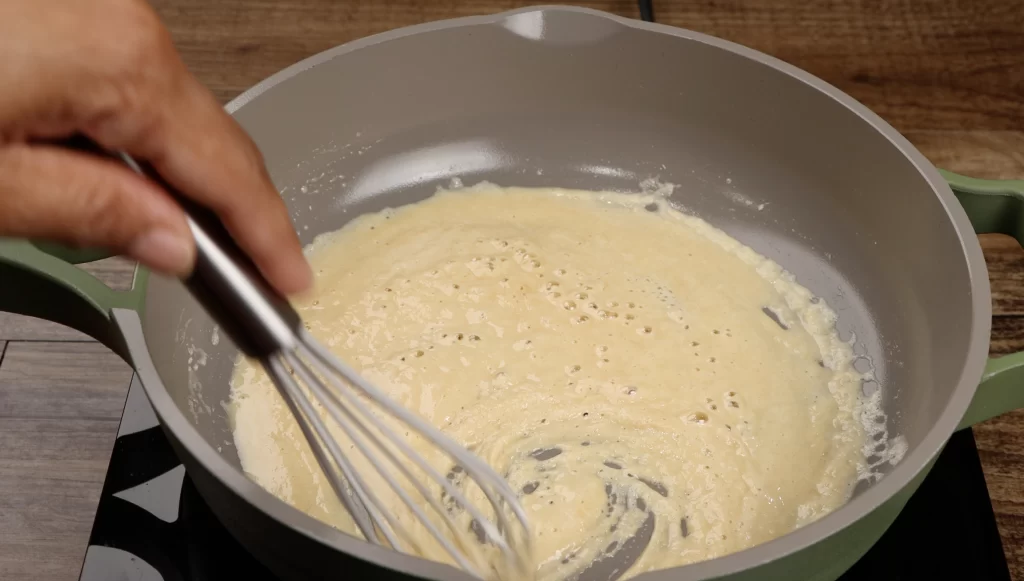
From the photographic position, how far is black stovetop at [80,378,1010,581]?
2.11 ft

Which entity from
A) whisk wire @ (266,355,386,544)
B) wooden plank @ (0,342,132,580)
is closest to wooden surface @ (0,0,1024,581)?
wooden plank @ (0,342,132,580)

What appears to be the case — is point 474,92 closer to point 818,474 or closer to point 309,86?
point 309,86

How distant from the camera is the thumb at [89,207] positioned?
0.45 m

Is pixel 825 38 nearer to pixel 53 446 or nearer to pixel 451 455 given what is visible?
pixel 451 455

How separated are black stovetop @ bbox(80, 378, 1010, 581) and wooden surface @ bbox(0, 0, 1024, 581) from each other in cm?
6

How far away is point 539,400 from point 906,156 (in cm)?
37

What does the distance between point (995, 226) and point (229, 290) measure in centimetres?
59

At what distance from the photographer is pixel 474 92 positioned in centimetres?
93

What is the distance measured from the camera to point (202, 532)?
66cm

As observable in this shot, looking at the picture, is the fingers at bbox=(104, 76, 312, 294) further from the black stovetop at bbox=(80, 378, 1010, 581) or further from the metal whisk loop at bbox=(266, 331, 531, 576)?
the black stovetop at bbox=(80, 378, 1010, 581)

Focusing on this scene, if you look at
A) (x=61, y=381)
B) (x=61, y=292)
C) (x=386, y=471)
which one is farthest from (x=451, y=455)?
(x=61, y=381)

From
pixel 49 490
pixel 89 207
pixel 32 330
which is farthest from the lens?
pixel 32 330

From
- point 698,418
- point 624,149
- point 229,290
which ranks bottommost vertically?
point 698,418

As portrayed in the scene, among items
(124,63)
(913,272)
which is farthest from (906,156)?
(124,63)
